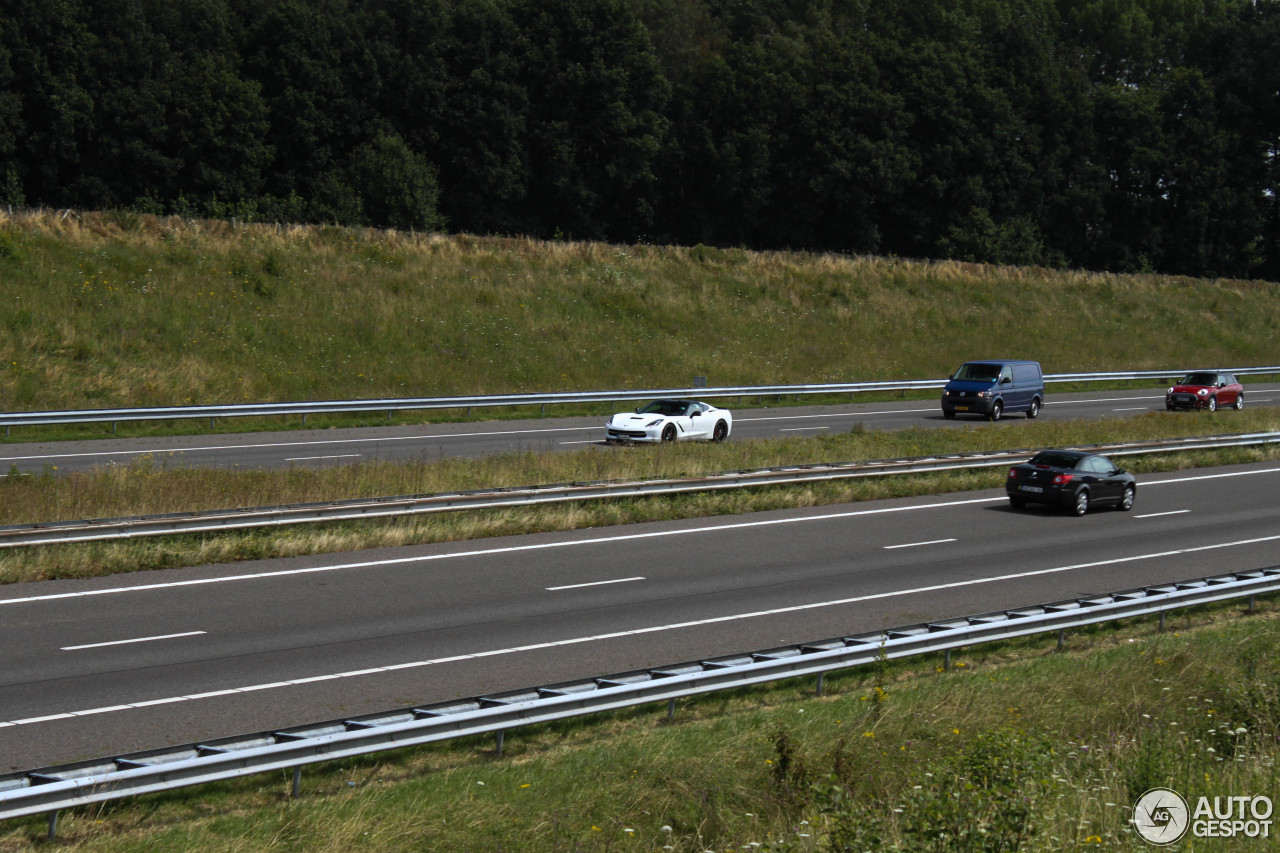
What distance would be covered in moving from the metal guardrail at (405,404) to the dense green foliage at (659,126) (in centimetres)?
1888

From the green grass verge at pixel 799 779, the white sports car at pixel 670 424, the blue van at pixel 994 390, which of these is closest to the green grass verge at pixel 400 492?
the white sports car at pixel 670 424

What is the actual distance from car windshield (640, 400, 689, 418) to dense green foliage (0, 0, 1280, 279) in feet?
84.3

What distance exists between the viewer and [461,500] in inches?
797

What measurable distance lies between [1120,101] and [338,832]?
96.0 m

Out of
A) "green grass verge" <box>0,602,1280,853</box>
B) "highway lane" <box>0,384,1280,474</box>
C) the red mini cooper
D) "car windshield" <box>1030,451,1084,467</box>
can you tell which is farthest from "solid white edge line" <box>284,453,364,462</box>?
the red mini cooper

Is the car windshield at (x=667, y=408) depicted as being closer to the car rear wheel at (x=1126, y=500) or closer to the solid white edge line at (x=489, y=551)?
the solid white edge line at (x=489, y=551)

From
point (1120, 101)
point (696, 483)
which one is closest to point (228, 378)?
point (696, 483)

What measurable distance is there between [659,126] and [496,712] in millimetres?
68828

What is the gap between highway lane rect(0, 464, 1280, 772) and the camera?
11.2 meters

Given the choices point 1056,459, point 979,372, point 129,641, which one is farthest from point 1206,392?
point 129,641

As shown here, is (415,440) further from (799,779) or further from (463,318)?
(799,779)

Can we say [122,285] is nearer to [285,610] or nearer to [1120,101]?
[285,610]

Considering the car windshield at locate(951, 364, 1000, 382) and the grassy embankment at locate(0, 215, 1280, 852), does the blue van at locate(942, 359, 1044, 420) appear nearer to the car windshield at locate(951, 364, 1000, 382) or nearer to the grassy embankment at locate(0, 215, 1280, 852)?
the car windshield at locate(951, 364, 1000, 382)

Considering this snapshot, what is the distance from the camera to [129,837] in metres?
8.15
